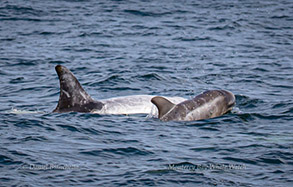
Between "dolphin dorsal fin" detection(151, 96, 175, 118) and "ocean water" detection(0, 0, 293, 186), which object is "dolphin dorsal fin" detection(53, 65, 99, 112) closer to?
"ocean water" detection(0, 0, 293, 186)

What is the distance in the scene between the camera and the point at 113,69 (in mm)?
20844

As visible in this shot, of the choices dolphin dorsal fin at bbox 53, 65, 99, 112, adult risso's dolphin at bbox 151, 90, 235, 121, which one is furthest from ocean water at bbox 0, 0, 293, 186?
dolphin dorsal fin at bbox 53, 65, 99, 112

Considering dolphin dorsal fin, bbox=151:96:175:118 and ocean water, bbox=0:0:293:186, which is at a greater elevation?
dolphin dorsal fin, bbox=151:96:175:118

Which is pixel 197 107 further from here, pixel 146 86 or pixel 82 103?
pixel 146 86

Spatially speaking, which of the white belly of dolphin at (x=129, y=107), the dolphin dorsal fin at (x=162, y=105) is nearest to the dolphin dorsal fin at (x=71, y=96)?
the white belly of dolphin at (x=129, y=107)

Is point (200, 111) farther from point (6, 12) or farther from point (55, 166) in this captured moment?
point (6, 12)

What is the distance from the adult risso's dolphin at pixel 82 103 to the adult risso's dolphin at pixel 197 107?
104cm

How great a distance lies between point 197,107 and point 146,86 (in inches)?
209

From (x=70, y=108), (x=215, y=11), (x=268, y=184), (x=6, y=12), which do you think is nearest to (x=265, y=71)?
(x=70, y=108)

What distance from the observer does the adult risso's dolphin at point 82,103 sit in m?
13.7

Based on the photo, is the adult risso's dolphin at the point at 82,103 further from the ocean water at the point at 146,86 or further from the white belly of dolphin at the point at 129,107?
the ocean water at the point at 146,86

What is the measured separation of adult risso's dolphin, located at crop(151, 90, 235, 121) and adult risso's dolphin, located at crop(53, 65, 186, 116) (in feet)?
3.42

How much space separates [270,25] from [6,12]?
14772mm

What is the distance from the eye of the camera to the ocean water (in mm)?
9742
